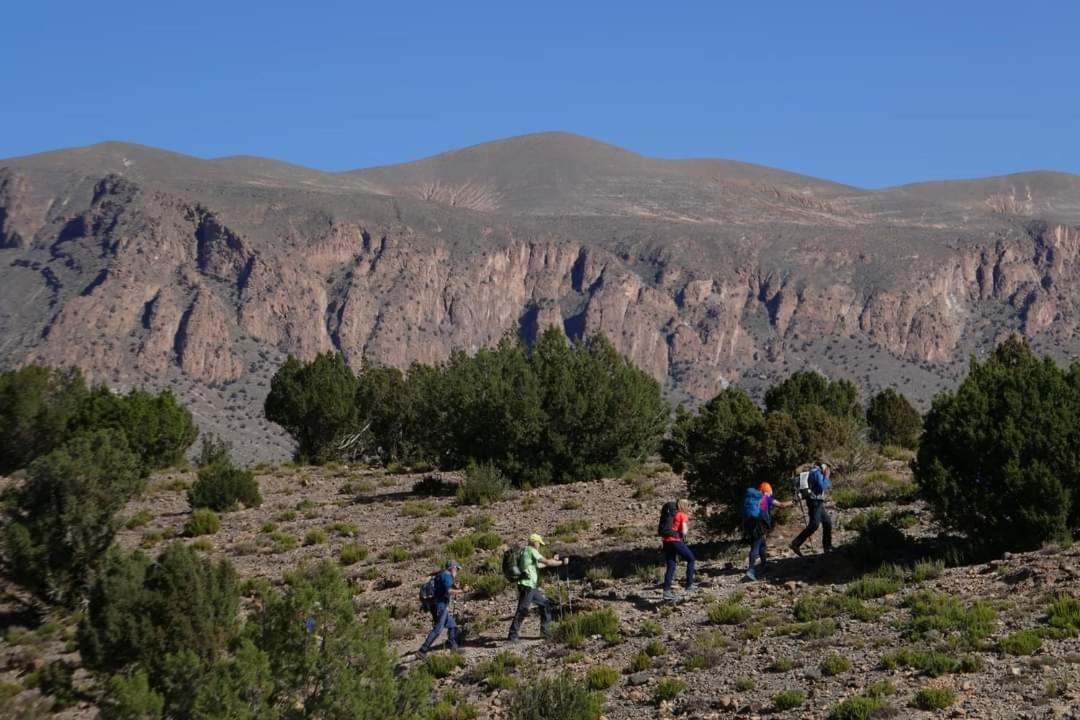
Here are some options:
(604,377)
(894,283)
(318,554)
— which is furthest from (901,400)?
(894,283)

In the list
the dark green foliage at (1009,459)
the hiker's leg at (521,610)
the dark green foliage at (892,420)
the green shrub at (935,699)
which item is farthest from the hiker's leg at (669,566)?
the dark green foliage at (892,420)

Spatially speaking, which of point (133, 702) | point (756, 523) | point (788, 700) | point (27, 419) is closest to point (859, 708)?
point (788, 700)

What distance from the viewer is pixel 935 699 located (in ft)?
43.1

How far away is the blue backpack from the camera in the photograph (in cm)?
1883

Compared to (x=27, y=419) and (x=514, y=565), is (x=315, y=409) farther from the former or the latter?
(x=514, y=565)

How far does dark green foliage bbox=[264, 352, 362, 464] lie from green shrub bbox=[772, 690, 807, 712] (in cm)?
3744

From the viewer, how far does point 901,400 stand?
55.7 meters

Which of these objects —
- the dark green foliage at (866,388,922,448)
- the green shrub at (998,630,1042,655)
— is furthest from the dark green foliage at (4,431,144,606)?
the dark green foliage at (866,388,922,448)

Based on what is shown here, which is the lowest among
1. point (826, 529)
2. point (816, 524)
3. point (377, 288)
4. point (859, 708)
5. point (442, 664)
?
Result: point (442, 664)

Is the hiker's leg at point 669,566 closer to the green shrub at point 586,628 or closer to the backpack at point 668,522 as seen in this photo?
the backpack at point 668,522

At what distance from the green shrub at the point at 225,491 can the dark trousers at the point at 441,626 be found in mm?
15900

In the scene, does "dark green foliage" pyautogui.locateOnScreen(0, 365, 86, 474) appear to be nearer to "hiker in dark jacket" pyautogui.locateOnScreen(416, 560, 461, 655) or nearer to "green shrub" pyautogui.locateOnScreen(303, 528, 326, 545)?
"green shrub" pyautogui.locateOnScreen(303, 528, 326, 545)

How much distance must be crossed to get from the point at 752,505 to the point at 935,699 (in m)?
5.98

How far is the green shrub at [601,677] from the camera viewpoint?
15.2 metres
